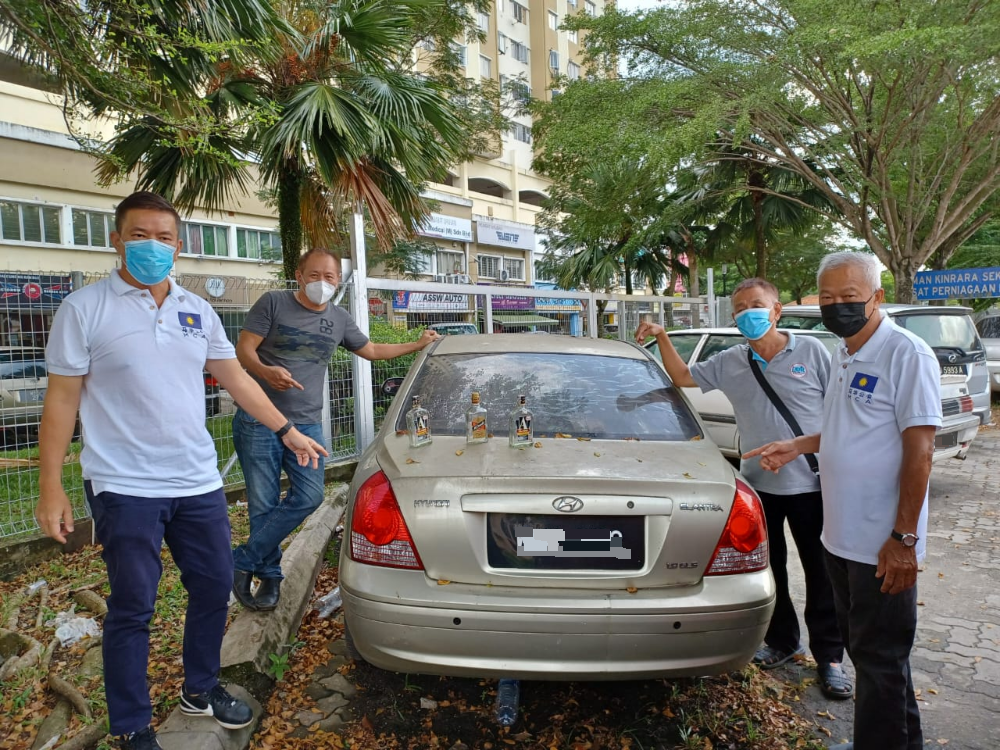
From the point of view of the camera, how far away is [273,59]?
19.8 feet

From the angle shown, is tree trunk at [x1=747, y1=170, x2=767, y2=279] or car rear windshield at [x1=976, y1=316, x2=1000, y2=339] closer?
car rear windshield at [x1=976, y1=316, x2=1000, y2=339]

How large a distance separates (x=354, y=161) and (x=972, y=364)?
7092 millimetres

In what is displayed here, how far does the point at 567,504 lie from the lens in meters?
2.27

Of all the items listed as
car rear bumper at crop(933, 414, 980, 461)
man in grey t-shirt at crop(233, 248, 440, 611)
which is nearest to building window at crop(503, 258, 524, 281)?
car rear bumper at crop(933, 414, 980, 461)

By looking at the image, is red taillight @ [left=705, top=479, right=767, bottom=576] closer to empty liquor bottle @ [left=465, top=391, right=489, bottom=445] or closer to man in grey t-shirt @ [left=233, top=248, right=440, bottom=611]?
empty liquor bottle @ [left=465, top=391, right=489, bottom=445]

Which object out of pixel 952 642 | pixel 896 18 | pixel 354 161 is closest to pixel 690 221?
pixel 896 18

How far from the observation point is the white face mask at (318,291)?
3.43 meters

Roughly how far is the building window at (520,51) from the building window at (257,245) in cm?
2255

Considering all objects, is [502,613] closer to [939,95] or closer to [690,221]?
[939,95]

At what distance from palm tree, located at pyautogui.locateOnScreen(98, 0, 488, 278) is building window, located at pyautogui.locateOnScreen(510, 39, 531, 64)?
1352 inches

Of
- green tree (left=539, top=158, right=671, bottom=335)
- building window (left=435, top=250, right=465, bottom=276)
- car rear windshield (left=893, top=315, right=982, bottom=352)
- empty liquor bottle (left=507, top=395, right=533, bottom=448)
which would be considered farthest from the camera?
building window (left=435, top=250, right=465, bottom=276)

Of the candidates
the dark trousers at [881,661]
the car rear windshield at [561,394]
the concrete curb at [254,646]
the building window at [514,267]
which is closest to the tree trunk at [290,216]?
the concrete curb at [254,646]

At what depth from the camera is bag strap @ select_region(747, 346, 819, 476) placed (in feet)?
9.84

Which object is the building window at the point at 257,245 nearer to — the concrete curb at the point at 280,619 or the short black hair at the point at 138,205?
the concrete curb at the point at 280,619
